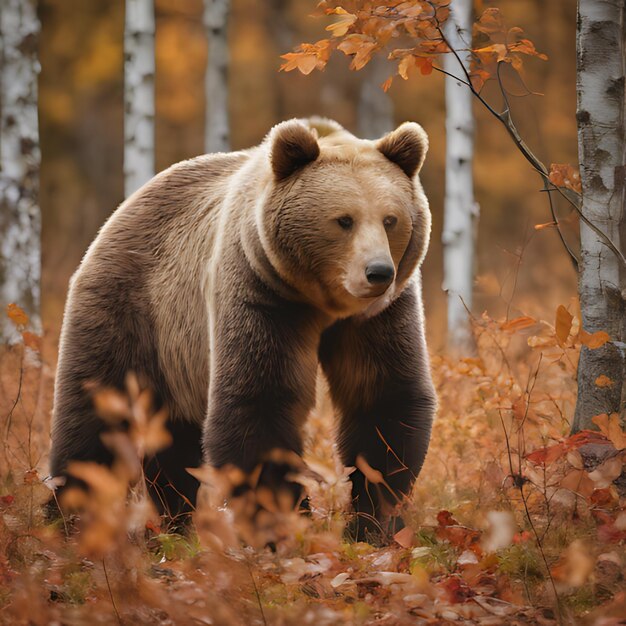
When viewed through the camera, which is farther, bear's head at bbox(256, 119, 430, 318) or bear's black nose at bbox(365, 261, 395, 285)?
bear's head at bbox(256, 119, 430, 318)

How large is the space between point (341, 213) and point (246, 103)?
18205 mm

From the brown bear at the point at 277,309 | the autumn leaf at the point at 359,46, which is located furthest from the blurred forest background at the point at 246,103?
the autumn leaf at the point at 359,46

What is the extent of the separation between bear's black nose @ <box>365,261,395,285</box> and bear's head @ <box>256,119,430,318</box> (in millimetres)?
58

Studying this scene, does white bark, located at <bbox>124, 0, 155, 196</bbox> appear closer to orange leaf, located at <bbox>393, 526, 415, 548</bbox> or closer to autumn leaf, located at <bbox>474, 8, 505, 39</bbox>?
autumn leaf, located at <bbox>474, 8, 505, 39</bbox>

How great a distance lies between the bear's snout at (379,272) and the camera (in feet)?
11.9

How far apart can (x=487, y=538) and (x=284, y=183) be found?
1775mm

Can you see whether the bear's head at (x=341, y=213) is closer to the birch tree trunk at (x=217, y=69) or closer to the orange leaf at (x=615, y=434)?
the orange leaf at (x=615, y=434)

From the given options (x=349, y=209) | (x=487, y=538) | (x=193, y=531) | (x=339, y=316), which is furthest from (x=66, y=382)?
(x=487, y=538)

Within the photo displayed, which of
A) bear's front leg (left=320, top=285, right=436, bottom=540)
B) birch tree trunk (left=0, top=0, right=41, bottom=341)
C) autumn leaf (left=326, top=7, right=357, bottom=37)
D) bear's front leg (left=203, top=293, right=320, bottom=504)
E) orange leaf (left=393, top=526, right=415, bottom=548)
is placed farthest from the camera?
birch tree trunk (left=0, top=0, right=41, bottom=341)

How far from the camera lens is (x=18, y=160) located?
8508mm

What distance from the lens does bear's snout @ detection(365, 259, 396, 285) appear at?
143 inches

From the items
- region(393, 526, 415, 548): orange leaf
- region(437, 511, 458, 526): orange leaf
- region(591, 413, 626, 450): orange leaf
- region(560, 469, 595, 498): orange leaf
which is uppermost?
region(591, 413, 626, 450): orange leaf

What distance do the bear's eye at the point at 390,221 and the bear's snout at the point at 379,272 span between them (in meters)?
0.29

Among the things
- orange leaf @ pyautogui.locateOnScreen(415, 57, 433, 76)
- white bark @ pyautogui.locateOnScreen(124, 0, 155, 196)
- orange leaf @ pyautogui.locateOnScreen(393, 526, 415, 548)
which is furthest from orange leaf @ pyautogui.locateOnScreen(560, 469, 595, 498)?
white bark @ pyautogui.locateOnScreen(124, 0, 155, 196)
